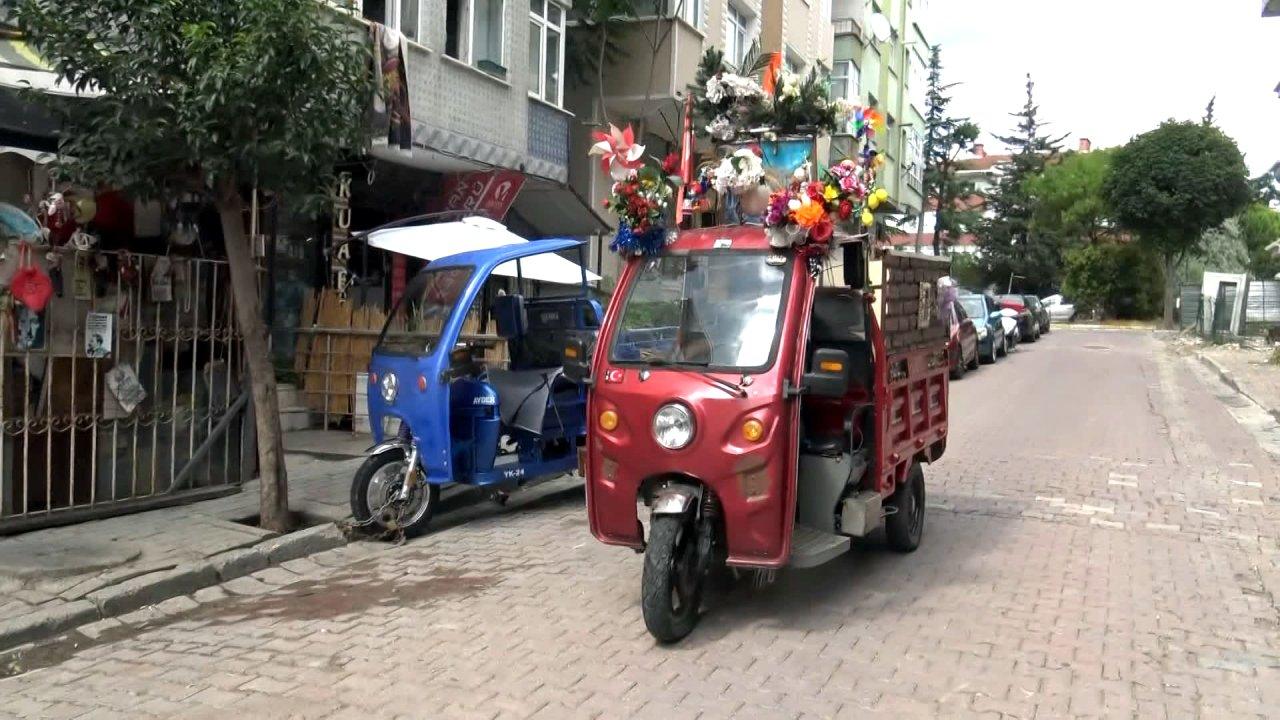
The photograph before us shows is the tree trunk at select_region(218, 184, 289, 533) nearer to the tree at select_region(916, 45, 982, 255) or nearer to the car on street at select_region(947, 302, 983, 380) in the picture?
the car on street at select_region(947, 302, 983, 380)

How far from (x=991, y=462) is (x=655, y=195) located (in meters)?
6.44

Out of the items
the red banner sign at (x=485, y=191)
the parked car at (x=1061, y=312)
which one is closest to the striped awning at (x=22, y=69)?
the red banner sign at (x=485, y=191)

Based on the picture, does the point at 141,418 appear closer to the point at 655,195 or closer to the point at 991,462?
the point at 655,195

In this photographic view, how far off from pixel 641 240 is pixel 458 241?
538 centimetres

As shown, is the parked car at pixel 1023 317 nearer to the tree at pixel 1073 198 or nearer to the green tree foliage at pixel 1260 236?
the tree at pixel 1073 198

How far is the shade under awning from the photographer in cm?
1455

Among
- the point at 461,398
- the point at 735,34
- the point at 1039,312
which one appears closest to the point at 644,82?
the point at 735,34

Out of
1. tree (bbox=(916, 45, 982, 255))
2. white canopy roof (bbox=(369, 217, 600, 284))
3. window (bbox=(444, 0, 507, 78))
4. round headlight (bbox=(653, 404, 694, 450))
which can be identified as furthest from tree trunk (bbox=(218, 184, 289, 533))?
tree (bbox=(916, 45, 982, 255))

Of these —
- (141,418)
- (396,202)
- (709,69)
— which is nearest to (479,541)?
(141,418)

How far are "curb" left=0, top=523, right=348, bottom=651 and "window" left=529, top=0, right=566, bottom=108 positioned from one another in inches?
411

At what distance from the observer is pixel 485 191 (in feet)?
46.3

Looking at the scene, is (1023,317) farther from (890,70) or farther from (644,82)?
(644,82)

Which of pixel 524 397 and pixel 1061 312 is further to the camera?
pixel 1061 312

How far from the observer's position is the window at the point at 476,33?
14.7 meters
